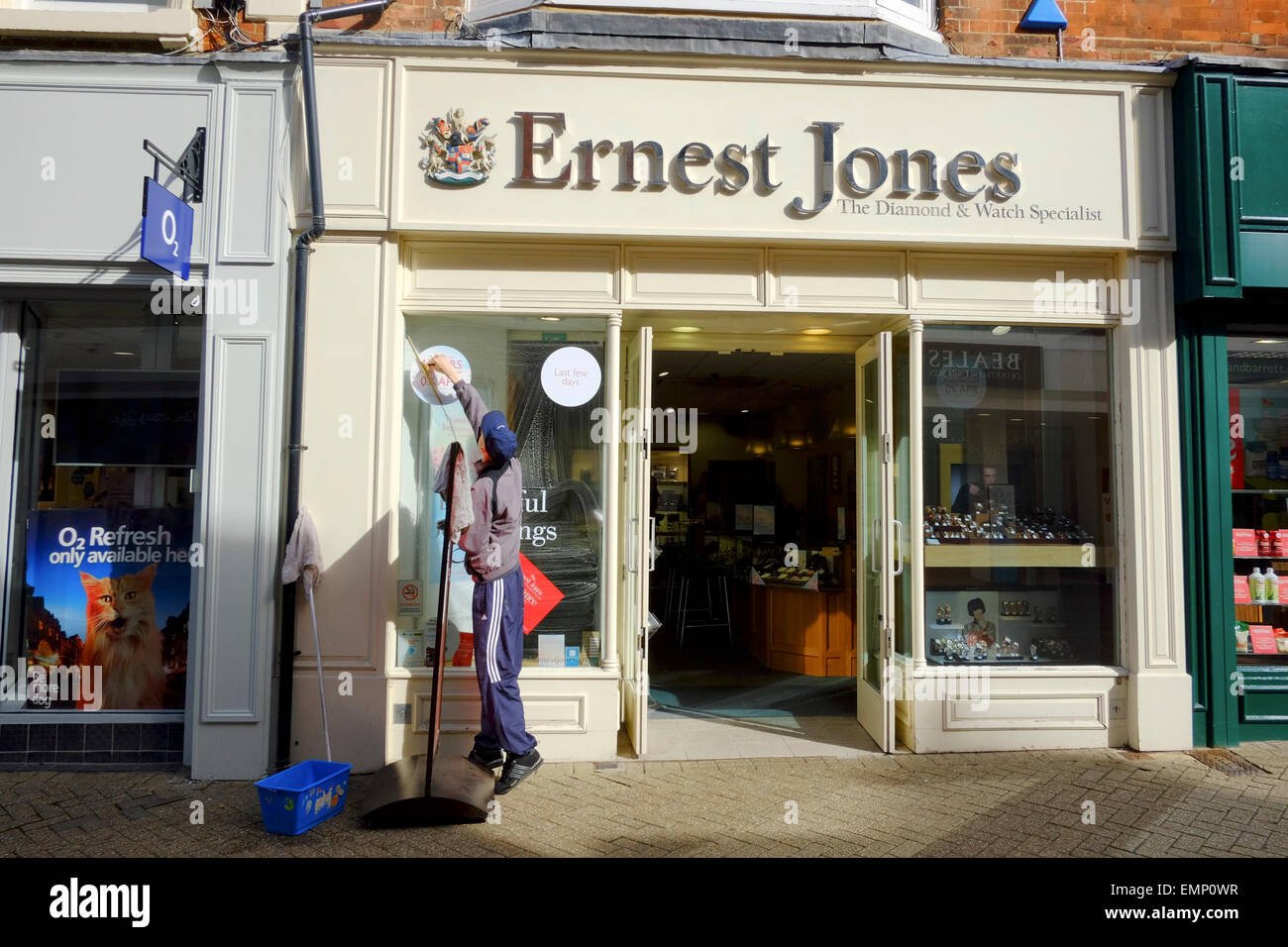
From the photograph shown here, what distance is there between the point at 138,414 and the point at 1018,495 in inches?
239

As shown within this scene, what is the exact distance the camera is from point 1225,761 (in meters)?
4.94

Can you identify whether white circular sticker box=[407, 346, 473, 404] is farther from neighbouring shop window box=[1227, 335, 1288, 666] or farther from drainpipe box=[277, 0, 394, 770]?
neighbouring shop window box=[1227, 335, 1288, 666]

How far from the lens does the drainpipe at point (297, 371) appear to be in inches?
190

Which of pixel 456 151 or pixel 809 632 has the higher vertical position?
pixel 456 151

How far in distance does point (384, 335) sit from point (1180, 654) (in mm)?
5588

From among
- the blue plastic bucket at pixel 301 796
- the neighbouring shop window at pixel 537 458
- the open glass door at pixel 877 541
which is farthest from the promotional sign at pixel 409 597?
the open glass door at pixel 877 541

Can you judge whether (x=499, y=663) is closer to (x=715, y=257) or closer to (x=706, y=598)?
(x=715, y=257)

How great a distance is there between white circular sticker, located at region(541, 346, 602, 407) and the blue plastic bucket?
2559 mm

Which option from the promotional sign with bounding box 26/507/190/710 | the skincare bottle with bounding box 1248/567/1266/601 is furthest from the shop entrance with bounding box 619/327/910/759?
the promotional sign with bounding box 26/507/190/710

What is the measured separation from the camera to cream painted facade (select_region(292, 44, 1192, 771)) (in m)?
4.96

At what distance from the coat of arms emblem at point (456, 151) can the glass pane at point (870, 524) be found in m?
2.99

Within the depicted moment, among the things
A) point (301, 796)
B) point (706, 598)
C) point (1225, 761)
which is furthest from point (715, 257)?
point (706, 598)

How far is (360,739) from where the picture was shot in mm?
4848

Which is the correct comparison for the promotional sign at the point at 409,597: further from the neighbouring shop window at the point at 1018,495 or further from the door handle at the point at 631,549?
the neighbouring shop window at the point at 1018,495
